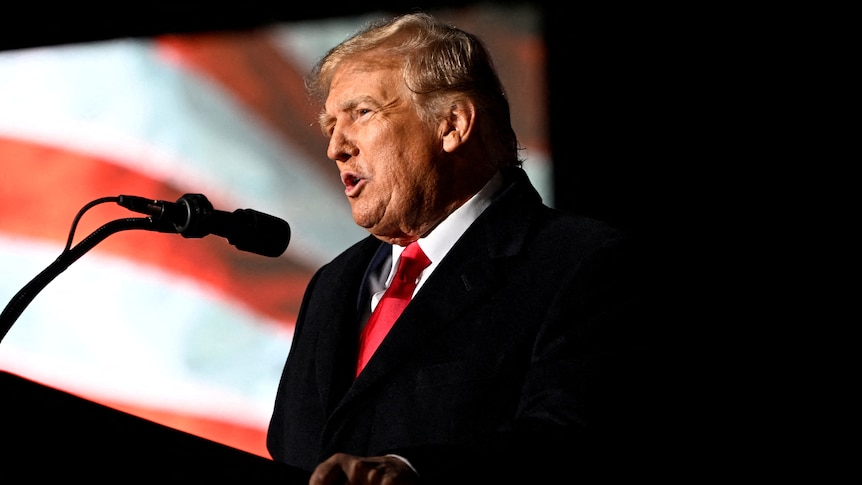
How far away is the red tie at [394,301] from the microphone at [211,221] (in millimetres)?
319

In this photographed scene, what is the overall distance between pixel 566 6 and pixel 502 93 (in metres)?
0.36

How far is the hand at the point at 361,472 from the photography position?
90cm

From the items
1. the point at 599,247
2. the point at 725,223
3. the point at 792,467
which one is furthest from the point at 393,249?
the point at 792,467

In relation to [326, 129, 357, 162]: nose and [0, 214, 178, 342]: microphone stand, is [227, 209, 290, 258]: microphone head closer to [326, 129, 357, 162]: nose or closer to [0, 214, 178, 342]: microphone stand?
[0, 214, 178, 342]: microphone stand

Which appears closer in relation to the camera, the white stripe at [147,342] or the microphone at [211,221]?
the microphone at [211,221]

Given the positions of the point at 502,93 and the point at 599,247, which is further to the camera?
the point at 502,93

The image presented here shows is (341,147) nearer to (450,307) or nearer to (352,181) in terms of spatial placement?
(352,181)

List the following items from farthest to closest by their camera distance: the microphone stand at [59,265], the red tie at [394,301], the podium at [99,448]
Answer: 1. the red tie at [394,301]
2. the microphone stand at [59,265]
3. the podium at [99,448]

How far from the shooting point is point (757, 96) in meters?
1.97

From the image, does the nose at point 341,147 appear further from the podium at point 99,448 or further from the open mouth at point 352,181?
the podium at point 99,448

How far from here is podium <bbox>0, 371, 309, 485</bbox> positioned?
868 mm

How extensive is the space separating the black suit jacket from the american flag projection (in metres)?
0.90

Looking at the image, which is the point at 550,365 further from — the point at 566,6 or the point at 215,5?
the point at 215,5

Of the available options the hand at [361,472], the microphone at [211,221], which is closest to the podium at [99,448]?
the hand at [361,472]
